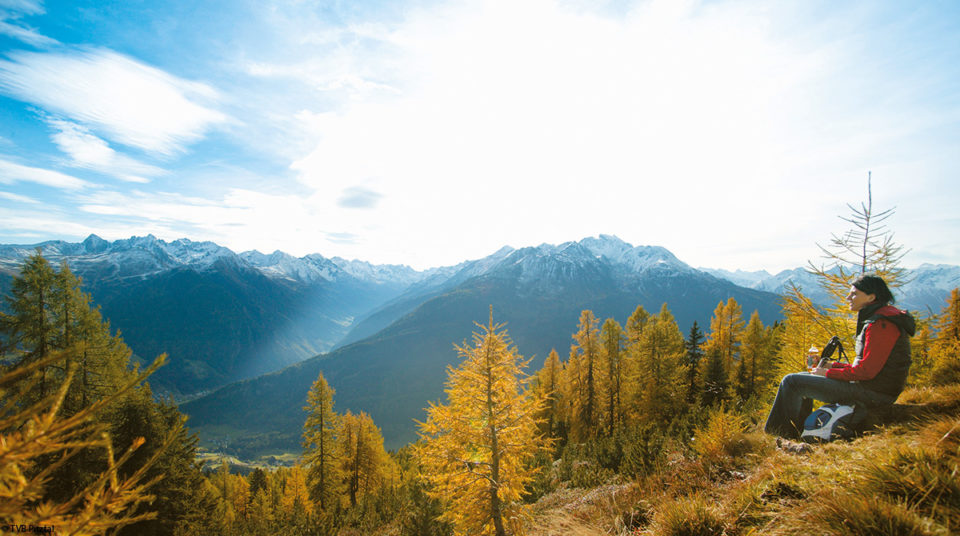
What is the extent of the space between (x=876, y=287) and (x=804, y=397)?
2186mm

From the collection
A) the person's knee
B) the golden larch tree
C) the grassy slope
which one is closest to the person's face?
the person's knee

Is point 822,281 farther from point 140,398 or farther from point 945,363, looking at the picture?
point 140,398

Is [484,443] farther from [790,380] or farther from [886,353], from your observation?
[886,353]

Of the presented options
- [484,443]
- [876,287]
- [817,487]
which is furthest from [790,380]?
[484,443]

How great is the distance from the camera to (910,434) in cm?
492

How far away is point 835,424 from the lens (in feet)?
18.6

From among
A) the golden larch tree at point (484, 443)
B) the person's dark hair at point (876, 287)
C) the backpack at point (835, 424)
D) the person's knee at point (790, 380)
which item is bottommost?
the golden larch tree at point (484, 443)

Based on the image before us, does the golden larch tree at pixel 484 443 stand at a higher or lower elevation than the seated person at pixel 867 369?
lower

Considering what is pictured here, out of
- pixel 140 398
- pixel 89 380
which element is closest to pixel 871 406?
pixel 140 398

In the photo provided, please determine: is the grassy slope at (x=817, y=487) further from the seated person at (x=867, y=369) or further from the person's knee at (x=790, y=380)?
the person's knee at (x=790, y=380)

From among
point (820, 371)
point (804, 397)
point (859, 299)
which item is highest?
point (859, 299)

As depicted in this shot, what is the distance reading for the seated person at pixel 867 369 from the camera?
5.47m

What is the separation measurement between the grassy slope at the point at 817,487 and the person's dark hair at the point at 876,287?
1.61 meters

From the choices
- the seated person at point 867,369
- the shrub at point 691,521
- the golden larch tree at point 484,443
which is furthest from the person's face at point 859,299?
the golden larch tree at point 484,443
